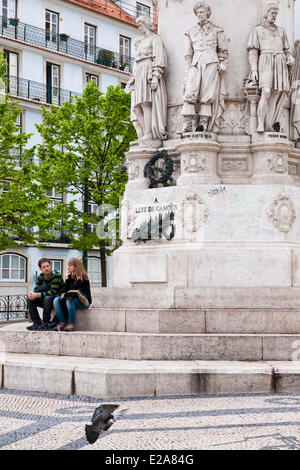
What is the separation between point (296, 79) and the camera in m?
11.4

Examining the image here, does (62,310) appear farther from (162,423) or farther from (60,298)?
(162,423)

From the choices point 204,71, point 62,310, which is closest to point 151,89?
point 204,71

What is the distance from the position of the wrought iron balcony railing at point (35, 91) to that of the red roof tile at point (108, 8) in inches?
232

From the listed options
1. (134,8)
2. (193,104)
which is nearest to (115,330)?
(193,104)

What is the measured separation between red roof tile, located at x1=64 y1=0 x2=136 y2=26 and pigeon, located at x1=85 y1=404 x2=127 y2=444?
127 ft

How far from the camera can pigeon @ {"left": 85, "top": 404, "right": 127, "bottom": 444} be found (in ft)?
18.7

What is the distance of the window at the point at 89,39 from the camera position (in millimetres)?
42438

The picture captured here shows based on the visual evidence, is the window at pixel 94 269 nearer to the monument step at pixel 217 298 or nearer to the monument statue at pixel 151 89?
the monument statue at pixel 151 89

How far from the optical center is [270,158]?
1075 cm

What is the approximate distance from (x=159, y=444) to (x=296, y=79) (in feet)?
25.1

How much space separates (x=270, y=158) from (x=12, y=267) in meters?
28.3

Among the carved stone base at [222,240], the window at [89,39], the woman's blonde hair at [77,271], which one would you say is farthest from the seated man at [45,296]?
the window at [89,39]

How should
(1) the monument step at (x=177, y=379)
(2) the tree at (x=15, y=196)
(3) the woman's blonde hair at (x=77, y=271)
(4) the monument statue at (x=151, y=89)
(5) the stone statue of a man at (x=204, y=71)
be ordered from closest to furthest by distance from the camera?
(1) the monument step at (x=177, y=379)
(3) the woman's blonde hair at (x=77, y=271)
(5) the stone statue of a man at (x=204, y=71)
(4) the monument statue at (x=151, y=89)
(2) the tree at (x=15, y=196)

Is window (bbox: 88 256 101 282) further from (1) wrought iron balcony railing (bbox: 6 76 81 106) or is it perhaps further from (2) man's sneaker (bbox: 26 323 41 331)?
(2) man's sneaker (bbox: 26 323 41 331)
